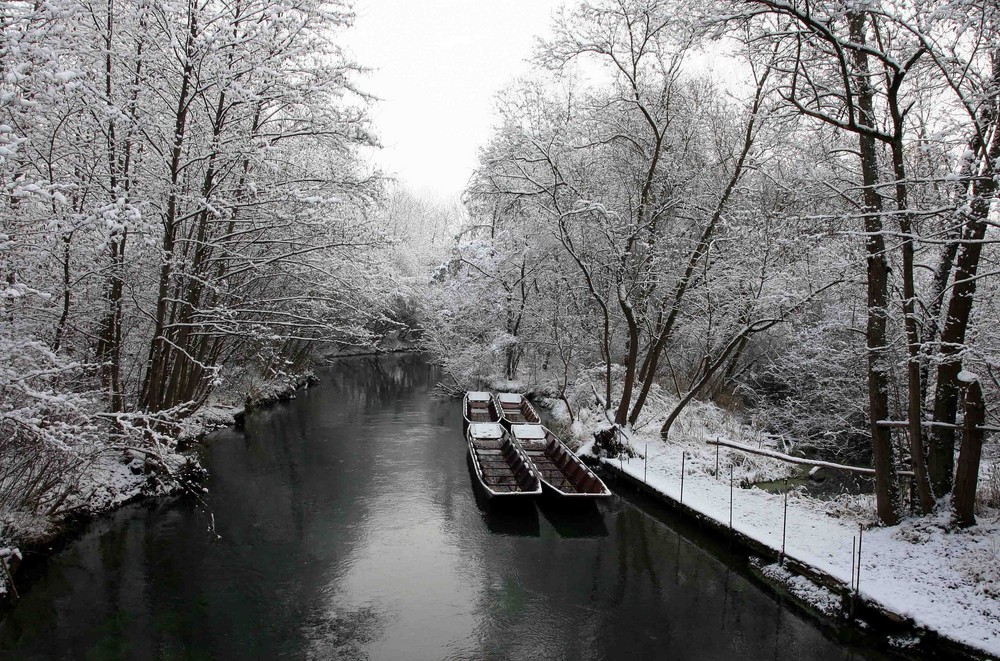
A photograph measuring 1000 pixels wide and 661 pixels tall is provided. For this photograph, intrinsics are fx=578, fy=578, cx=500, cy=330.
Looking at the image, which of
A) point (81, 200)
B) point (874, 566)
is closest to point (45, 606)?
point (81, 200)

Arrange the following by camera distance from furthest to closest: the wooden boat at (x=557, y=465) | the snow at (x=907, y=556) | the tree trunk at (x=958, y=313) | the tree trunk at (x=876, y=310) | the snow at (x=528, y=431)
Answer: the snow at (x=528, y=431)
the wooden boat at (x=557, y=465)
the tree trunk at (x=876, y=310)
the tree trunk at (x=958, y=313)
the snow at (x=907, y=556)

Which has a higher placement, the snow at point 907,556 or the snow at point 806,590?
the snow at point 907,556

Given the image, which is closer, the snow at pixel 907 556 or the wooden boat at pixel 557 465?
the snow at pixel 907 556

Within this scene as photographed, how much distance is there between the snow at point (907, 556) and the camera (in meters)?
5.99

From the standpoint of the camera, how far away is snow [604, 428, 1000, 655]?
236 inches

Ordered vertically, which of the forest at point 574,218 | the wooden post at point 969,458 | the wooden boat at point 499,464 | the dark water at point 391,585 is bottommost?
the dark water at point 391,585

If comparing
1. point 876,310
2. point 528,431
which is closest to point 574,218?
point 528,431

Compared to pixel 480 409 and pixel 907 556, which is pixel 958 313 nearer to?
pixel 907 556

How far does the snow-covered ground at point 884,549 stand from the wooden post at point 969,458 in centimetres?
22

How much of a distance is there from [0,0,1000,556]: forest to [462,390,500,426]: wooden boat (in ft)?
9.14

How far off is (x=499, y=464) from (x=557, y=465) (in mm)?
1282

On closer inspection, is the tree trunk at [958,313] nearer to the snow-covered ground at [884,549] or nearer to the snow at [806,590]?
the snow-covered ground at [884,549]

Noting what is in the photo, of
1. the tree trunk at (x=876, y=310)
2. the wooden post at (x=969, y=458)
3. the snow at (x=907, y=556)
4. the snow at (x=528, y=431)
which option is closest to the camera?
the snow at (x=907, y=556)

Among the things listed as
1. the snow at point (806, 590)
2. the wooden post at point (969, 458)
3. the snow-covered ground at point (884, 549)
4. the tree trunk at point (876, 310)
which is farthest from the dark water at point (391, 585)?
the wooden post at point (969, 458)
